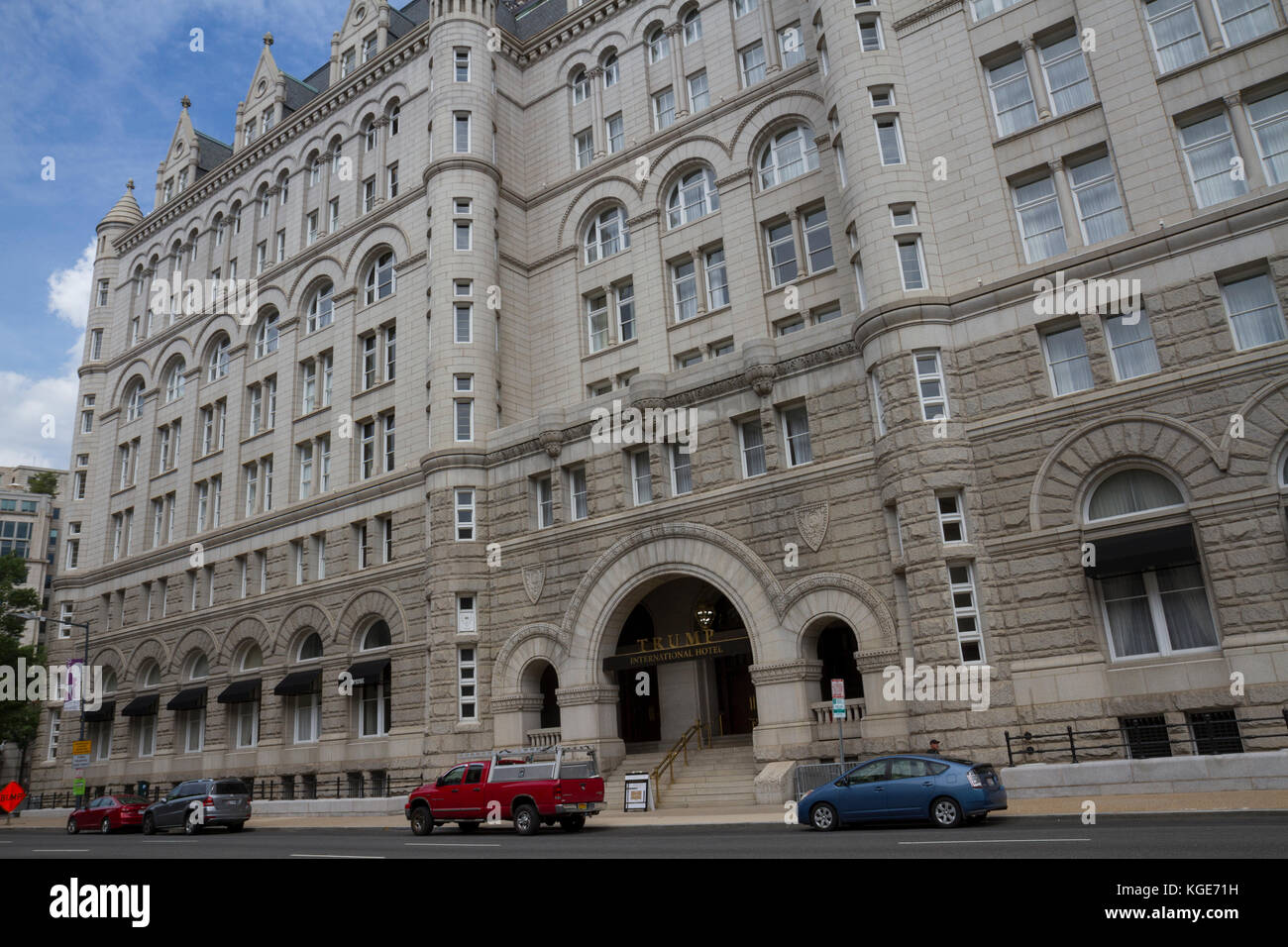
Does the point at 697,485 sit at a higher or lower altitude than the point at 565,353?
lower

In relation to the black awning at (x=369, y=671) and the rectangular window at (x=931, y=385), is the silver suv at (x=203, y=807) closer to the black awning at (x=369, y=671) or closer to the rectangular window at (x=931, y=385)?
the black awning at (x=369, y=671)

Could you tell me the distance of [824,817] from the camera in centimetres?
1914

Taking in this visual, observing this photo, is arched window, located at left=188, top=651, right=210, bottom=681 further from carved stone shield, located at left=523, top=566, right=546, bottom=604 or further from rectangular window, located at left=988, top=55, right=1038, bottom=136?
rectangular window, located at left=988, top=55, right=1038, bottom=136

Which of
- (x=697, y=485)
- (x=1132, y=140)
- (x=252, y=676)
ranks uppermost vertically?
(x=1132, y=140)

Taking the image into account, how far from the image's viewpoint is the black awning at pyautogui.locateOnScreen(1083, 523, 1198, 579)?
21.7m

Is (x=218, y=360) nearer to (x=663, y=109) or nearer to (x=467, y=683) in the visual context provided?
(x=467, y=683)

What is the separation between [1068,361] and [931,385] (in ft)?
11.6

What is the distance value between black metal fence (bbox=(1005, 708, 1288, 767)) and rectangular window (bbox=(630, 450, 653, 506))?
563 inches

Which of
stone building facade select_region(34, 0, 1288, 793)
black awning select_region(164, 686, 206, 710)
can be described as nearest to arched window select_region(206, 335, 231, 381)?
stone building facade select_region(34, 0, 1288, 793)

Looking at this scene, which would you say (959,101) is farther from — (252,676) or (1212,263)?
(252,676)

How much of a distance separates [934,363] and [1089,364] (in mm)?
3958
